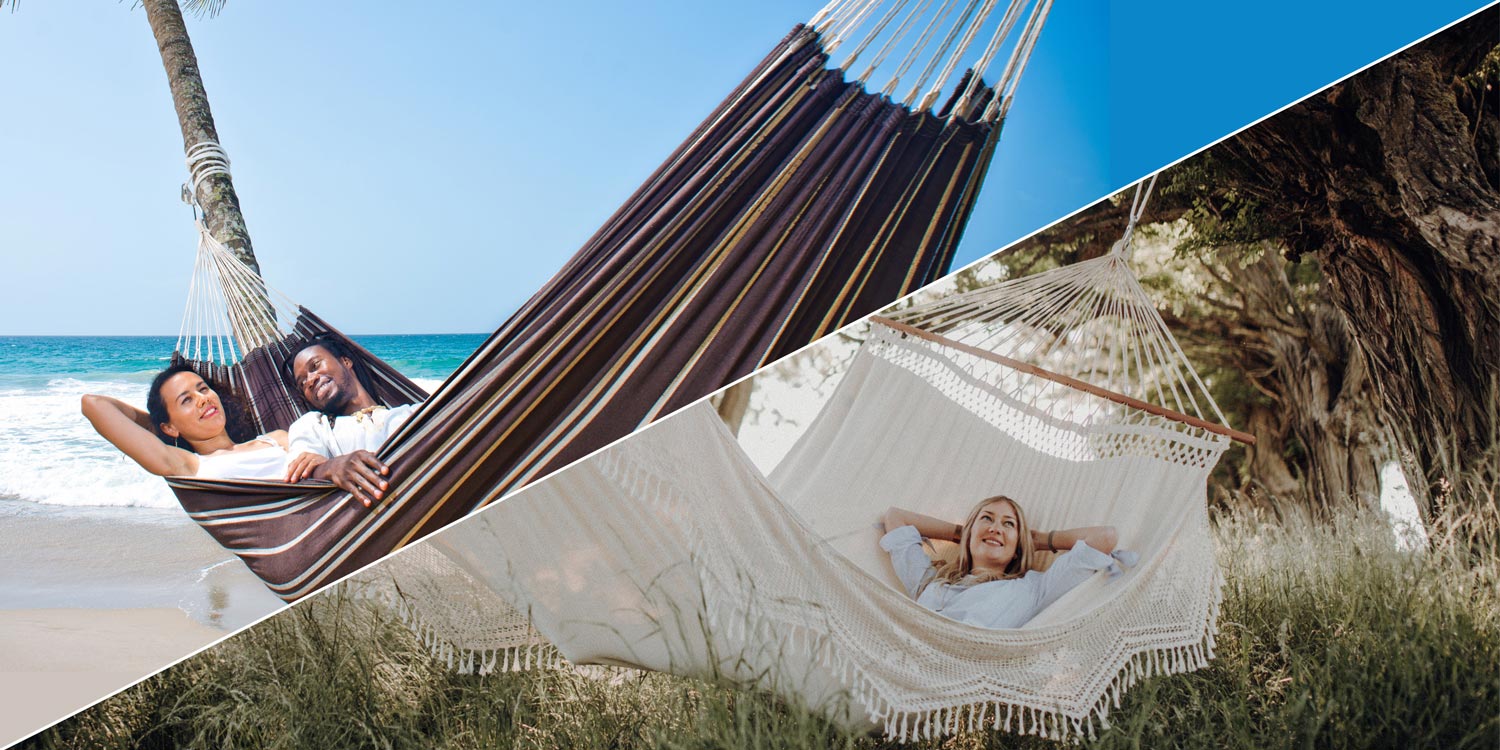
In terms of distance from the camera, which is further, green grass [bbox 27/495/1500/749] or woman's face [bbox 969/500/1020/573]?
woman's face [bbox 969/500/1020/573]

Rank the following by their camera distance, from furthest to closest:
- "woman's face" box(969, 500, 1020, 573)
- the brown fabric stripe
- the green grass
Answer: "woman's face" box(969, 500, 1020, 573) → the green grass → the brown fabric stripe

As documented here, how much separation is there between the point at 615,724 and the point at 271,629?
0.67 m

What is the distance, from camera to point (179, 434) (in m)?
Result: 1.43

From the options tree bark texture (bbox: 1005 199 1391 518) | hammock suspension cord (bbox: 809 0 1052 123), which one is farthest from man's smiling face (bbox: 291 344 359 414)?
tree bark texture (bbox: 1005 199 1391 518)

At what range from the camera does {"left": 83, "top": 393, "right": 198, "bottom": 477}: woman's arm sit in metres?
1.42

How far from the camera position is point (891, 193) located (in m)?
1.50

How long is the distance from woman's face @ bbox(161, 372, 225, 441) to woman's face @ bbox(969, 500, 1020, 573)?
54.7 inches

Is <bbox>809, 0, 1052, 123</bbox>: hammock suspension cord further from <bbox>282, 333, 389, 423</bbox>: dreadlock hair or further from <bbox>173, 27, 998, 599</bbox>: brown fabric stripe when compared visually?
<bbox>282, 333, 389, 423</bbox>: dreadlock hair

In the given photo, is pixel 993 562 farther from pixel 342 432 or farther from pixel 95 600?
pixel 95 600

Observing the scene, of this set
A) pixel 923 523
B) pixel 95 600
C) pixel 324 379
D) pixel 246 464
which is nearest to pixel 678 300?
pixel 324 379

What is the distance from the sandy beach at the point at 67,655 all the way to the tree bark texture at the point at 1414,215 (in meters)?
2.31

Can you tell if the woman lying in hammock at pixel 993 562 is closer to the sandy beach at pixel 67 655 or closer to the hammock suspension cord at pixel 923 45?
the hammock suspension cord at pixel 923 45

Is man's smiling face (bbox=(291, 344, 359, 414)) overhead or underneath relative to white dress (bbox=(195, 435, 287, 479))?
overhead

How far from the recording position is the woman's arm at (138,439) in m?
1.42
